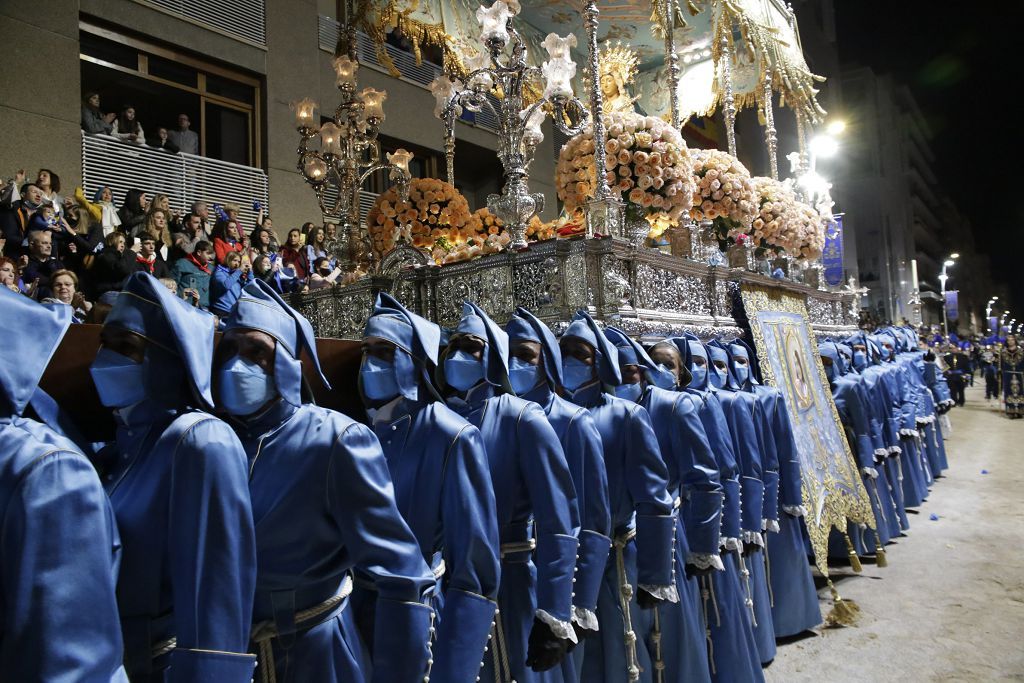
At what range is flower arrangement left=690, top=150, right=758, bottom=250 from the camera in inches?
263

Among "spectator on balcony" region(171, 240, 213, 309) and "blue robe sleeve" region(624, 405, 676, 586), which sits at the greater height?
"spectator on balcony" region(171, 240, 213, 309)

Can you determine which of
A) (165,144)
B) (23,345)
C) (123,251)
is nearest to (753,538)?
(23,345)

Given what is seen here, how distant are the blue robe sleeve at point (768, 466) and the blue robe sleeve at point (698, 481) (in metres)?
1.14

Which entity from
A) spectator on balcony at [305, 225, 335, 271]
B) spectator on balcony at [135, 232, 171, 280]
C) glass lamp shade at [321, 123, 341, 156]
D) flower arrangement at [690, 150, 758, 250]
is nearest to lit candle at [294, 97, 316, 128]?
glass lamp shade at [321, 123, 341, 156]

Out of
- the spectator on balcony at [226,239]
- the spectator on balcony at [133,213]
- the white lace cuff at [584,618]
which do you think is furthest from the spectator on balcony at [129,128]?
the white lace cuff at [584,618]

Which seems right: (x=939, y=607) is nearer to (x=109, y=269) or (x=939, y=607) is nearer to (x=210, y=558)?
(x=210, y=558)

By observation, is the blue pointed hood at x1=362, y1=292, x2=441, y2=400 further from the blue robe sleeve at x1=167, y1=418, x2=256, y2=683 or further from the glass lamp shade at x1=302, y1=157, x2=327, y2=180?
the glass lamp shade at x1=302, y1=157, x2=327, y2=180

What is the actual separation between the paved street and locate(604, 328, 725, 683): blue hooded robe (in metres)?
1.10

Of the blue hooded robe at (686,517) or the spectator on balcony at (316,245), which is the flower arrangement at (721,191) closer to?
the blue hooded robe at (686,517)

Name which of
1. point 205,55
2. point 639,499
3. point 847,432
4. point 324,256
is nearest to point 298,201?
point 205,55

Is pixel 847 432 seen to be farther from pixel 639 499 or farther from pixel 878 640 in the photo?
pixel 639 499

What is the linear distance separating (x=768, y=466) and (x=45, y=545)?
185 inches

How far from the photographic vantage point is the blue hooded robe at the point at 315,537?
6.06 ft

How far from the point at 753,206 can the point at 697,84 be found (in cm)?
424
